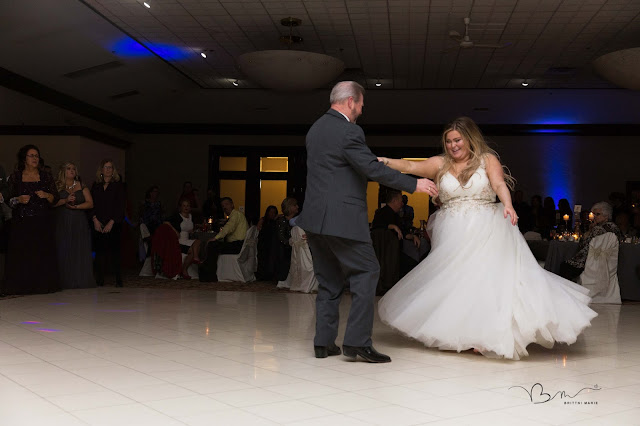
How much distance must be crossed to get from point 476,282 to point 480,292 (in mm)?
74

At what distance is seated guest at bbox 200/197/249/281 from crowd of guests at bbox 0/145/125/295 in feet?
5.09

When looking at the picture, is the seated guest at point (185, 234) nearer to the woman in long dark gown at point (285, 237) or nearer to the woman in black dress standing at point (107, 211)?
the woman in long dark gown at point (285, 237)

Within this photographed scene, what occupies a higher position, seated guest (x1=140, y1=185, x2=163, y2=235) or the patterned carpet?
seated guest (x1=140, y1=185, x2=163, y2=235)

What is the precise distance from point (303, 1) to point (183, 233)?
3.72 meters

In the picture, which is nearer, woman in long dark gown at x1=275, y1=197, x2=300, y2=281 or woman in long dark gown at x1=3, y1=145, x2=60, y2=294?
woman in long dark gown at x1=3, y1=145, x2=60, y2=294

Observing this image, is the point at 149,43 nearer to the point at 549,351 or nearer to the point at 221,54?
the point at 221,54

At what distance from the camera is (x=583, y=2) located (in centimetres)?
966

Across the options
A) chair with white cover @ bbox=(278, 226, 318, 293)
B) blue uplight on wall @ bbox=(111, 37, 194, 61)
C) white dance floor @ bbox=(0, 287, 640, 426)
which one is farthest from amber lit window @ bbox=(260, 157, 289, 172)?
white dance floor @ bbox=(0, 287, 640, 426)

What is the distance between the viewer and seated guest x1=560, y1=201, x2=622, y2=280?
8.66 metres

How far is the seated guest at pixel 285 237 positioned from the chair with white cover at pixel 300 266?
0.79ft

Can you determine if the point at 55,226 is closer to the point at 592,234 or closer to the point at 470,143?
the point at 470,143

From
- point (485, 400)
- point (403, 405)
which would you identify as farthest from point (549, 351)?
point (403, 405)

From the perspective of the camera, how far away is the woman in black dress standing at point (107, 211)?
9000 millimetres

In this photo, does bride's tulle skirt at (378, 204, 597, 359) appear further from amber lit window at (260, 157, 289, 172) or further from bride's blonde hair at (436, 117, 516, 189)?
amber lit window at (260, 157, 289, 172)
